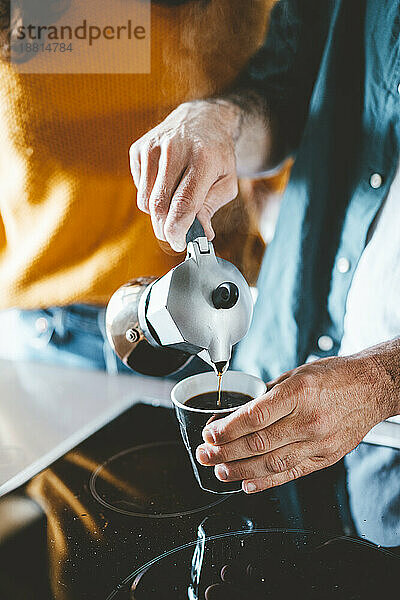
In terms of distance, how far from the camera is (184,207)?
67 cm

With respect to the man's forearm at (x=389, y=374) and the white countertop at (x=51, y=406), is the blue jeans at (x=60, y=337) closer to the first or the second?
the white countertop at (x=51, y=406)

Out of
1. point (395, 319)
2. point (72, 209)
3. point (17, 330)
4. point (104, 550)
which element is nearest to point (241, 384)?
point (104, 550)

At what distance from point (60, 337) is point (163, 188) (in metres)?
0.50

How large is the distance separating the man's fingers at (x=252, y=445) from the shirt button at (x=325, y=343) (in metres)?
0.33

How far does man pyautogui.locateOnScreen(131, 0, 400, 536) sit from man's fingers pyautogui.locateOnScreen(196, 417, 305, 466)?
0.05 metres

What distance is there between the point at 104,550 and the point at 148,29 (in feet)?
2.08

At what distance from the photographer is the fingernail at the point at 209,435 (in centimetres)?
60

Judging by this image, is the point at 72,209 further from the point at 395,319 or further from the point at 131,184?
the point at 395,319

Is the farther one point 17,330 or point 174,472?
point 17,330

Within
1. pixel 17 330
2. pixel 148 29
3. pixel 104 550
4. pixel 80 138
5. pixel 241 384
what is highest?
pixel 148 29

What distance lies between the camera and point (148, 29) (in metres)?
0.83

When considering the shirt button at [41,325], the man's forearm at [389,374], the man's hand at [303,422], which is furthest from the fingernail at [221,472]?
the shirt button at [41,325]

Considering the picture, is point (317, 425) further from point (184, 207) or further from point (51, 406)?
point (51, 406)

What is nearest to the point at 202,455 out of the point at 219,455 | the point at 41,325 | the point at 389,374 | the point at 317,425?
the point at 219,455
